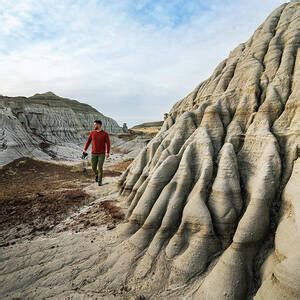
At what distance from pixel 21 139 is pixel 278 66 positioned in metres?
24.2

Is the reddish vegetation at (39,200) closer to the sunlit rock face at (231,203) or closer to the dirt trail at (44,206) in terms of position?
the dirt trail at (44,206)

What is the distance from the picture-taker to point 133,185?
379 inches

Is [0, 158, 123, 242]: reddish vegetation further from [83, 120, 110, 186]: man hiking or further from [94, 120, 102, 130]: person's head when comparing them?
[94, 120, 102, 130]: person's head

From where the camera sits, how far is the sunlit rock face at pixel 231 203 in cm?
462

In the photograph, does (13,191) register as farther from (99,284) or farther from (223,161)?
(223,161)

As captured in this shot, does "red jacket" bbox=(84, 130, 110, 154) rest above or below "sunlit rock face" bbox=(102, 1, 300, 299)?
above

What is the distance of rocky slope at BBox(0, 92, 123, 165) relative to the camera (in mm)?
24484

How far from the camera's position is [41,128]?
123 ft

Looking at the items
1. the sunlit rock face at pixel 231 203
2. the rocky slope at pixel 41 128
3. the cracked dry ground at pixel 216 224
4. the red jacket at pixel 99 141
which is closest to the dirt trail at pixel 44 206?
the cracked dry ground at pixel 216 224

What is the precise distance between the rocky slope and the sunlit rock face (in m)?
17.3

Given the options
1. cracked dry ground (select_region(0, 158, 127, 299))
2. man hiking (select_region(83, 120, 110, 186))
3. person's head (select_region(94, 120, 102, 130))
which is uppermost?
person's head (select_region(94, 120, 102, 130))

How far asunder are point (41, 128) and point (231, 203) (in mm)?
36055

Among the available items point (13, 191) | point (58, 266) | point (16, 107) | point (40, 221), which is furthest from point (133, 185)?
point (16, 107)

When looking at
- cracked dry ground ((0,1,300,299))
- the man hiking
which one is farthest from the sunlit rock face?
the man hiking
